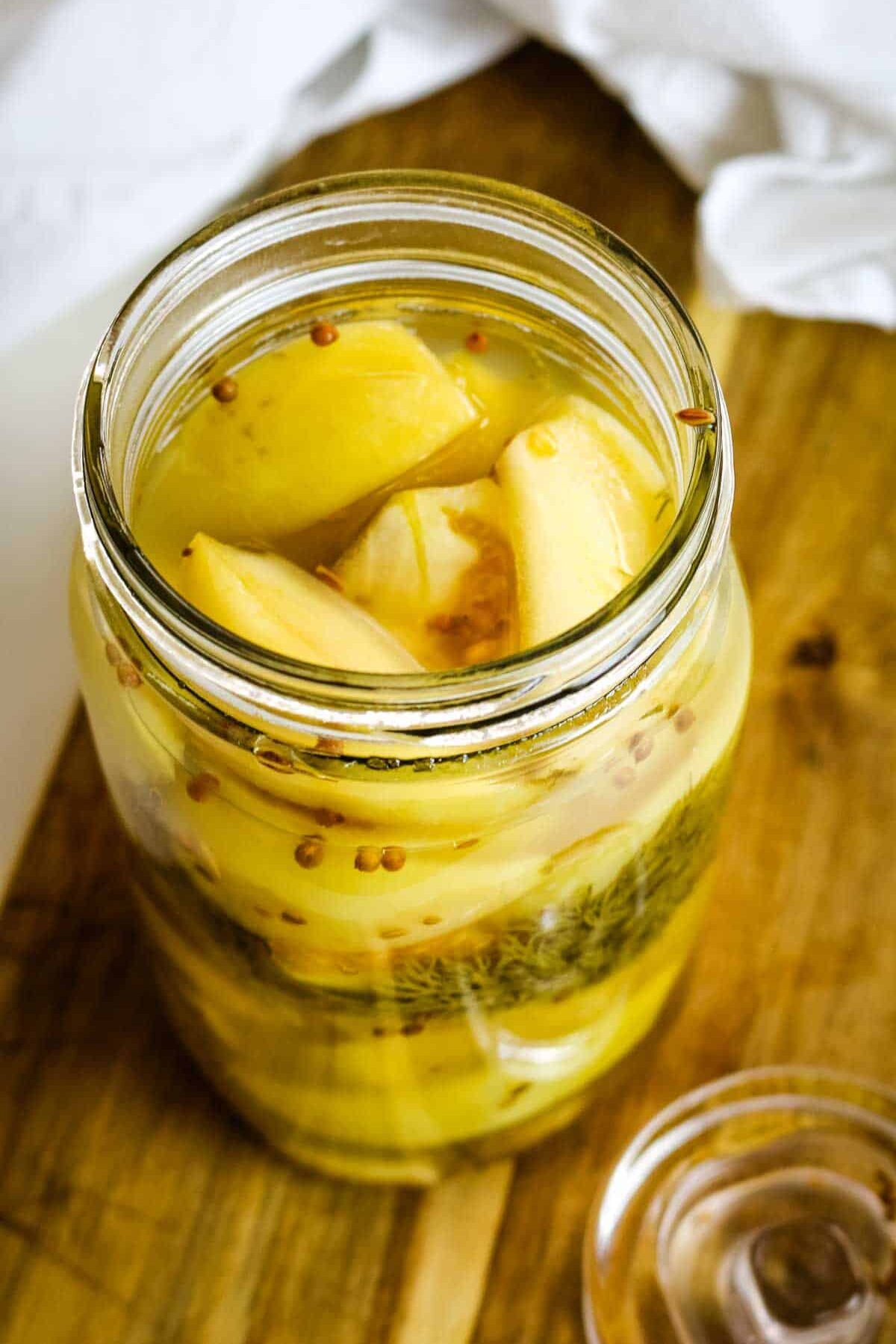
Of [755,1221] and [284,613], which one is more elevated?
[284,613]

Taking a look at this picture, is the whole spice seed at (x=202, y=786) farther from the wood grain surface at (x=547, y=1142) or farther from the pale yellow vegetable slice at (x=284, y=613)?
the wood grain surface at (x=547, y=1142)

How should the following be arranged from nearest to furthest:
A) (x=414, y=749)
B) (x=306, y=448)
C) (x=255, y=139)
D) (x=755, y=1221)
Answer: (x=414, y=749) < (x=306, y=448) < (x=755, y=1221) < (x=255, y=139)

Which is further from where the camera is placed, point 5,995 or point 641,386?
point 5,995

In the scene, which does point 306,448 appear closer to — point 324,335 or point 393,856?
point 324,335

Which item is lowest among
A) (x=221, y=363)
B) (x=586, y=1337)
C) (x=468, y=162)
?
(x=586, y=1337)

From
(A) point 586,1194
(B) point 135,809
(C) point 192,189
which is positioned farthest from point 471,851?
(C) point 192,189

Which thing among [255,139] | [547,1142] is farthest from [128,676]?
[255,139]

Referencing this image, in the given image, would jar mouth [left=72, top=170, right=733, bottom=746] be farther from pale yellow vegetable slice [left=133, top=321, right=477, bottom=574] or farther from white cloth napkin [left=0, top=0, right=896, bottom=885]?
white cloth napkin [left=0, top=0, right=896, bottom=885]

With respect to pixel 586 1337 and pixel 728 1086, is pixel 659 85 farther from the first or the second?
pixel 586 1337
